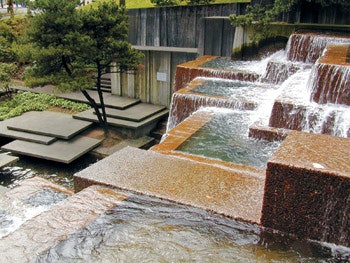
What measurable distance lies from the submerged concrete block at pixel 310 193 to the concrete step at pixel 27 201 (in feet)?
6.99

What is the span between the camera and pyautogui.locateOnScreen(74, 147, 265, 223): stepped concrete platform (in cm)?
326

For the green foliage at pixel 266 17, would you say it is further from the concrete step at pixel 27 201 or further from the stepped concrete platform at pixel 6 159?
the concrete step at pixel 27 201

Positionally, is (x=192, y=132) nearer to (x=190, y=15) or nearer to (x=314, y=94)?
(x=314, y=94)

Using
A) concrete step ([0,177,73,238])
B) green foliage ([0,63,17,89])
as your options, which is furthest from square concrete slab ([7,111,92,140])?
concrete step ([0,177,73,238])

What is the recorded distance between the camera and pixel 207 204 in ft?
10.6

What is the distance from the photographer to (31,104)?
12438mm

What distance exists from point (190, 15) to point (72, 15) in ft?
15.5

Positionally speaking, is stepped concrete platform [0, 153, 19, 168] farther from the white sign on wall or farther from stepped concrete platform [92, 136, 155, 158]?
the white sign on wall

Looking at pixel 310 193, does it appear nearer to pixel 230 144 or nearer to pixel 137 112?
pixel 230 144

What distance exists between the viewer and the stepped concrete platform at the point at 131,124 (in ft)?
34.8

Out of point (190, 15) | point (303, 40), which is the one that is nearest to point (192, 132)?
point (303, 40)

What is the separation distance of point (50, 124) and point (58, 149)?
4.98ft

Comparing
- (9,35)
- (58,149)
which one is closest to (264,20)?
(58,149)

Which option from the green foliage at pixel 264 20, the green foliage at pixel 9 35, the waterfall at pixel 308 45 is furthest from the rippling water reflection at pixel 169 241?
the green foliage at pixel 9 35
